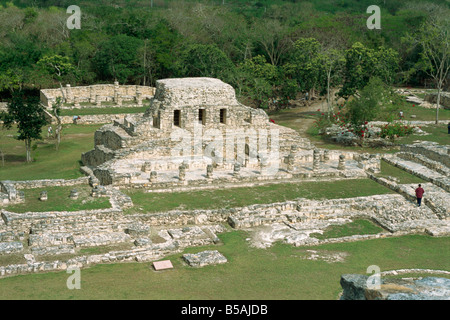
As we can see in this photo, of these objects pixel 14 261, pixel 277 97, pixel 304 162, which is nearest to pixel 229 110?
pixel 304 162

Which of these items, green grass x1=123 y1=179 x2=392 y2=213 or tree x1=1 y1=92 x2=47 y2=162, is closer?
green grass x1=123 y1=179 x2=392 y2=213

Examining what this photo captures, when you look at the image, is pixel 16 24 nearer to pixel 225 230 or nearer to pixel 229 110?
pixel 229 110

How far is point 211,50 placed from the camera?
52.6m

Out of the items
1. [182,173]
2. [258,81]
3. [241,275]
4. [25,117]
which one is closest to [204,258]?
[241,275]

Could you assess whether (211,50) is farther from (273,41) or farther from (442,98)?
(442,98)

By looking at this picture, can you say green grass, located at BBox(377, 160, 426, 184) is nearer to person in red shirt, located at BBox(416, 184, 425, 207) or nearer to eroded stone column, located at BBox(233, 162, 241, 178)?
person in red shirt, located at BBox(416, 184, 425, 207)

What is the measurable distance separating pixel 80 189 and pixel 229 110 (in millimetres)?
10271

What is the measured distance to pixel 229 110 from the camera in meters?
34.8

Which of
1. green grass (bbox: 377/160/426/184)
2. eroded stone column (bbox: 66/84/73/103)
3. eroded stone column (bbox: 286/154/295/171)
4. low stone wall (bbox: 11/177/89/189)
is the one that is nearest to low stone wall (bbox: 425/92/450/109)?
green grass (bbox: 377/160/426/184)

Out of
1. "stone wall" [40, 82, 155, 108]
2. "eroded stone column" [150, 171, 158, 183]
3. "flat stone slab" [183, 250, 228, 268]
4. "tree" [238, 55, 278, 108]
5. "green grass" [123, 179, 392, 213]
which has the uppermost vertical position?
"tree" [238, 55, 278, 108]

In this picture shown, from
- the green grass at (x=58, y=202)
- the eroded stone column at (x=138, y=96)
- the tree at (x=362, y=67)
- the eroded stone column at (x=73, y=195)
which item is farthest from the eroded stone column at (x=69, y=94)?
the eroded stone column at (x=73, y=195)

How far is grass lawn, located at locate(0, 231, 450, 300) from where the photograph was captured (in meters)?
18.8

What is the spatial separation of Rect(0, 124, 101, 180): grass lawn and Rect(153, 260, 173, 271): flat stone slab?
12.5 meters

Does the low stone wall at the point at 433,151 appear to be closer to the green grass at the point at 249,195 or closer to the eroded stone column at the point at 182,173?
the green grass at the point at 249,195
